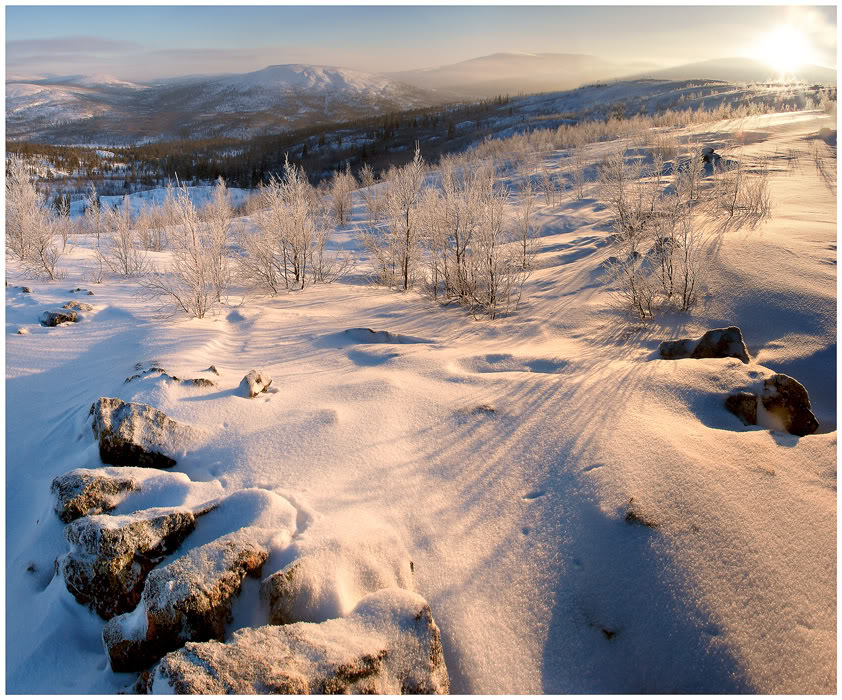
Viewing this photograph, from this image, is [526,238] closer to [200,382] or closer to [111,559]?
[200,382]

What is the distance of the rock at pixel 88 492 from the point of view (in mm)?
2771

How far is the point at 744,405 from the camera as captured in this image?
12.7 ft

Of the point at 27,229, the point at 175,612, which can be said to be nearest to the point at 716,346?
the point at 175,612

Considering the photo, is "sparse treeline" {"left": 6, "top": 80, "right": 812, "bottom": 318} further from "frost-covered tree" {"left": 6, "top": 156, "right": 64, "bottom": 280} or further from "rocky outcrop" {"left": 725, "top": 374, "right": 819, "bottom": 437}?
"rocky outcrop" {"left": 725, "top": 374, "right": 819, "bottom": 437}

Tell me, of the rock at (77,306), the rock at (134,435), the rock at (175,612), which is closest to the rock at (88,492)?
the rock at (134,435)

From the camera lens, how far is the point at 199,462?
3420 mm

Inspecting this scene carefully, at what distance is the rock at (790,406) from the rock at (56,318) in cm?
866

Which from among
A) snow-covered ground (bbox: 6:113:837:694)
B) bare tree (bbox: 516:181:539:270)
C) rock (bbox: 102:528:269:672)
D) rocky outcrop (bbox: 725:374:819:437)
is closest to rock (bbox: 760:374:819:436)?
rocky outcrop (bbox: 725:374:819:437)

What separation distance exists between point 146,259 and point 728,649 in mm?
14415

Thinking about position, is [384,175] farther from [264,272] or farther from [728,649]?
[728,649]

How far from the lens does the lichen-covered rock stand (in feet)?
21.5

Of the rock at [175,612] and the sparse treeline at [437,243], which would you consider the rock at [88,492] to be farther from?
the sparse treeline at [437,243]

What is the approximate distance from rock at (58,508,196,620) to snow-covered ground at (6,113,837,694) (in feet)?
0.39

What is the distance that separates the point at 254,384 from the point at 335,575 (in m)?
2.59
